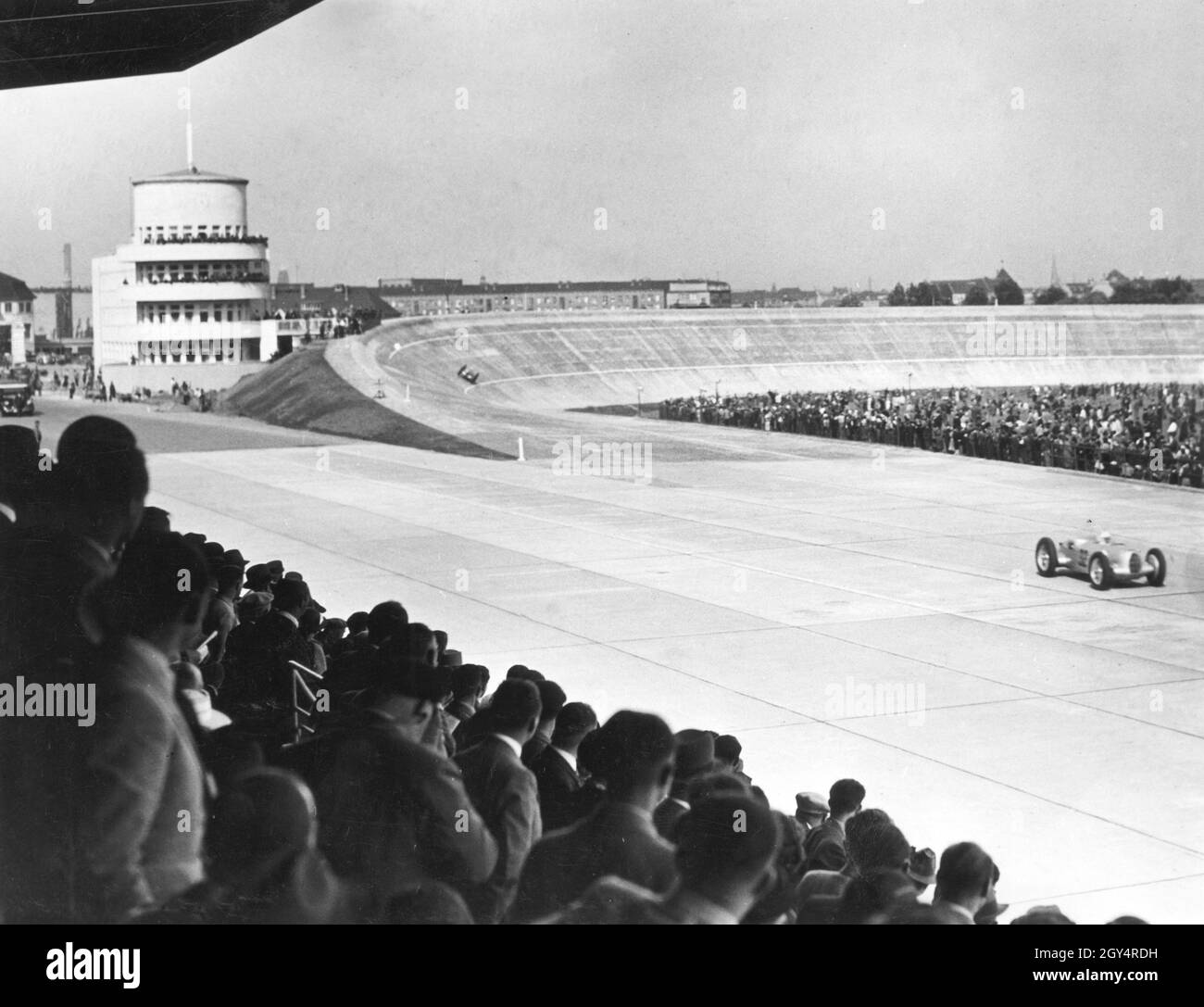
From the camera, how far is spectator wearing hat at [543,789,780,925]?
5.75 metres

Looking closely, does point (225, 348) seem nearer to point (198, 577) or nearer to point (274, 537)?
point (274, 537)

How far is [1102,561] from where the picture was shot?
52.7ft

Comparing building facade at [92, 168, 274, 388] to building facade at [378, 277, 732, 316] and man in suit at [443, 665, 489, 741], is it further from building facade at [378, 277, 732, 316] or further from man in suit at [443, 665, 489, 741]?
building facade at [378, 277, 732, 316]

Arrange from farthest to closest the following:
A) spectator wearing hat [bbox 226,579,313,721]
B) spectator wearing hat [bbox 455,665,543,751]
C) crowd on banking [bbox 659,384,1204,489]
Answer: crowd on banking [bbox 659,384,1204,489], spectator wearing hat [bbox 226,579,313,721], spectator wearing hat [bbox 455,665,543,751]

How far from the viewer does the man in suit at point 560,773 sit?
21.2ft

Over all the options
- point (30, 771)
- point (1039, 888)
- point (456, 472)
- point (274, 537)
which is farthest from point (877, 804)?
point (456, 472)

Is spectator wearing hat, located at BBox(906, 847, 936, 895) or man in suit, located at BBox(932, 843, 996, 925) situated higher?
man in suit, located at BBox(932, 843, 996, 925)

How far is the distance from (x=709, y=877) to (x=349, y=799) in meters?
1.69

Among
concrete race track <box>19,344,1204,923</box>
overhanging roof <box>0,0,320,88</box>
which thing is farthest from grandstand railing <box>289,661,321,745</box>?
overhanging roof <box>0,0,320,88</box>

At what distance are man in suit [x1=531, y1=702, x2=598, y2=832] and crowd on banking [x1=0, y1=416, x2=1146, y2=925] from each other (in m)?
0.01

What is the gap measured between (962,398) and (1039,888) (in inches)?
1843

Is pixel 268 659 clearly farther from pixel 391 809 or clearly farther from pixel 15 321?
pixel 15 321

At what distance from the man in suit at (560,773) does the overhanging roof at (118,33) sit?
4.50 m

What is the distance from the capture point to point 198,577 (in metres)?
7.21
